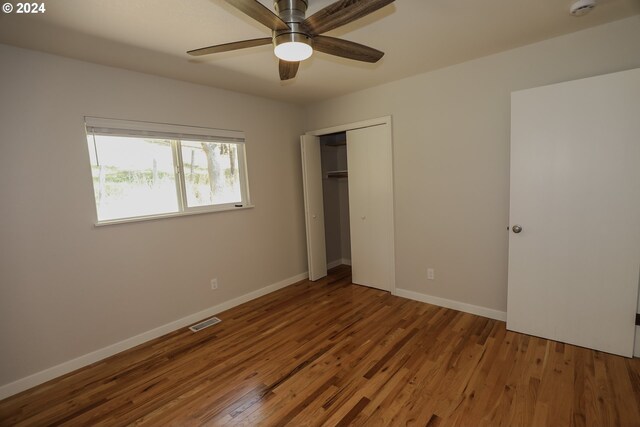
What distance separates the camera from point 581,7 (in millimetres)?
1874

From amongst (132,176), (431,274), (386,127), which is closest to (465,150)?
(386,127)

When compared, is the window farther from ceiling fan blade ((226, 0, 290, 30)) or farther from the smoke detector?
the smoke detector

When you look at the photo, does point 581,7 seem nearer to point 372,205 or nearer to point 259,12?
point 259,12

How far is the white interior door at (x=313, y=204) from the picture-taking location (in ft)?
13.1

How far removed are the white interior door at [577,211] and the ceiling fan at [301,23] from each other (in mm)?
1656

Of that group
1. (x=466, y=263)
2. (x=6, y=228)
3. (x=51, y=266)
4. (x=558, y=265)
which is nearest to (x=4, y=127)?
(x=6, y=228)

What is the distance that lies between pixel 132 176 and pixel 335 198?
2.87 metres

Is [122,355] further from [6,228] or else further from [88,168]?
[88,168]

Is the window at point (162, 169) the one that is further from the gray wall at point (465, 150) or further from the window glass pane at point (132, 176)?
the gray wall at point (465, 150)

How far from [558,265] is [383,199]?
68.3 inches

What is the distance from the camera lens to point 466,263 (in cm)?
298

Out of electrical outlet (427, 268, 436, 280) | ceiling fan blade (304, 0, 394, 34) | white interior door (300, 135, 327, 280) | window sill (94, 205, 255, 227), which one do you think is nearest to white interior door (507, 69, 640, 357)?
electrical outlet (427, 268, 436, 280)

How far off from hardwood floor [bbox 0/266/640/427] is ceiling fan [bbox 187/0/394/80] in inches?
82.8

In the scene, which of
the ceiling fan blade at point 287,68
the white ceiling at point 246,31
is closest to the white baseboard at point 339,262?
the white ceiling at point 246,31
